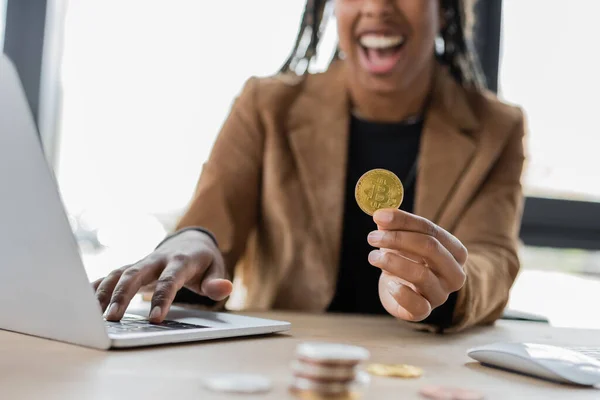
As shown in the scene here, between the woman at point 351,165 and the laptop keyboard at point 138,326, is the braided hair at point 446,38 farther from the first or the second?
the laptop keyboard at point 138,326

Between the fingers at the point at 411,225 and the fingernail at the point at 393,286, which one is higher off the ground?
the fingers at the point at 411,225

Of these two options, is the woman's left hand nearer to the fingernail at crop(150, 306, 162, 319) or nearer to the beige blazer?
the fingernail at crop(150, 306, 162, 319)

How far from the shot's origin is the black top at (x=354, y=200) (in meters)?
1.63

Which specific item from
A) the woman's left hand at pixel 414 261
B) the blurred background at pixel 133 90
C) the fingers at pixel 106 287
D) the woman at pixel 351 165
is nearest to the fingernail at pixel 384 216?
the woman's left hand at pixel 414 261

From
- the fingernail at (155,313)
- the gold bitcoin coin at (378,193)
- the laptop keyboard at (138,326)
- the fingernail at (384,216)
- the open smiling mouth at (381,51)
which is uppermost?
the open smiling mouth at (381,51)

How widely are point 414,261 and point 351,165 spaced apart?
752 millimetres

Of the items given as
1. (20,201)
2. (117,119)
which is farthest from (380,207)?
(117,119)

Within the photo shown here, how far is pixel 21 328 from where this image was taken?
0.80 meters

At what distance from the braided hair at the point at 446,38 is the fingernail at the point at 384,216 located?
40.3 inches

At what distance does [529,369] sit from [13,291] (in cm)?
58

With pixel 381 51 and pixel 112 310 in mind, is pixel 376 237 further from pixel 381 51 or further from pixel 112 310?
pixel 381 51

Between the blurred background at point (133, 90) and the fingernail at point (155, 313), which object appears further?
the blurred background at point (133, 90)

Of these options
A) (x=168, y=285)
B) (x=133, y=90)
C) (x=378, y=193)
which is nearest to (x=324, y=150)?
(x=378, y=193)

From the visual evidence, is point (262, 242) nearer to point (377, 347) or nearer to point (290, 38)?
point (377, 347)
